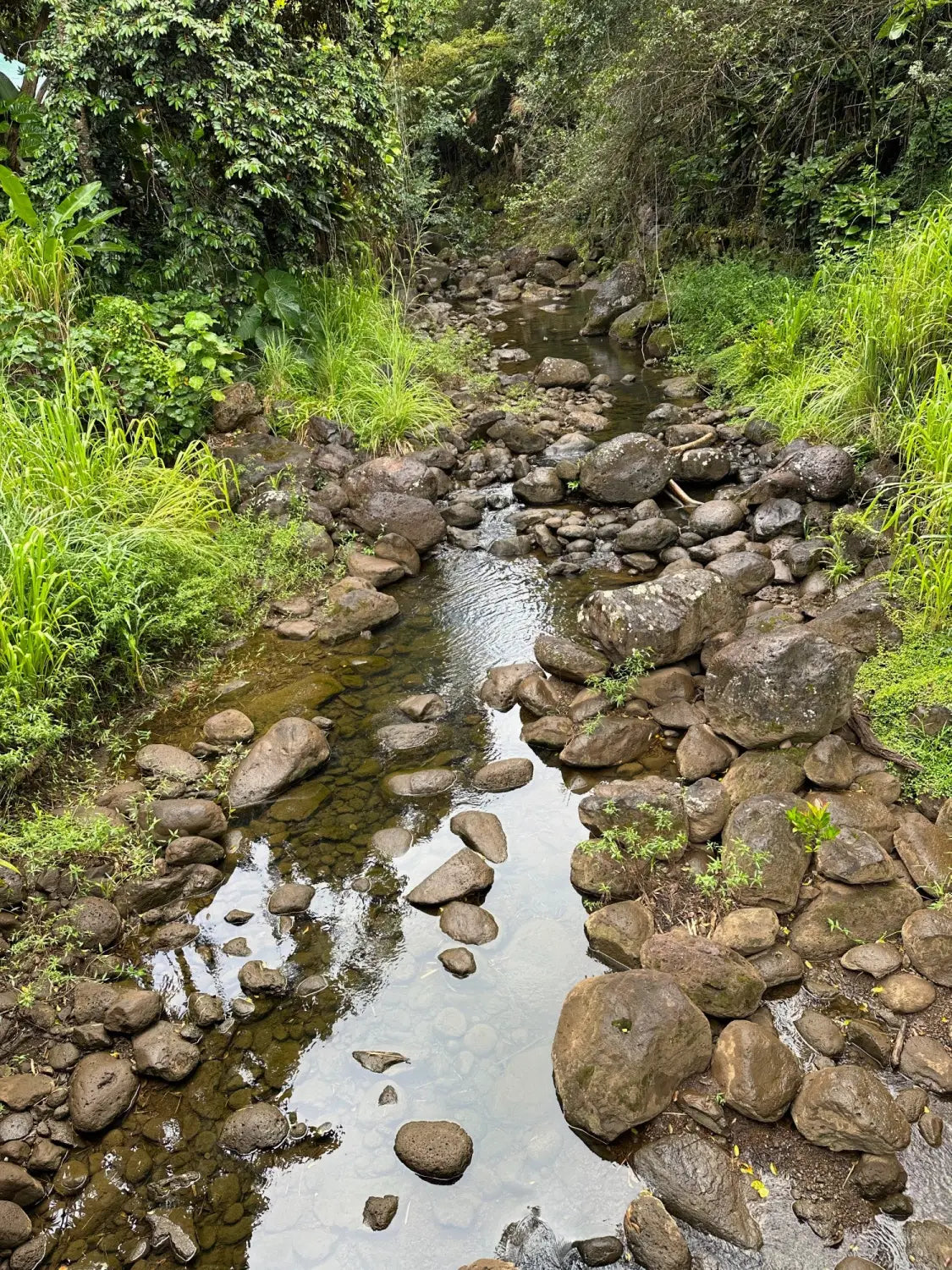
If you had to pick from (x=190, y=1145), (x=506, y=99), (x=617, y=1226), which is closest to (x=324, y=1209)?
(x=190, y=1145)

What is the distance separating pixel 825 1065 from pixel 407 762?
2.57 meters

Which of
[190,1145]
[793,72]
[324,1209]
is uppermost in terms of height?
[793,72]

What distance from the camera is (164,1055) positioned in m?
3.13

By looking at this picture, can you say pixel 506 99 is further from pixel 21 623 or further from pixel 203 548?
pixel 21 623

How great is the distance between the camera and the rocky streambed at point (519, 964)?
8.82 feet

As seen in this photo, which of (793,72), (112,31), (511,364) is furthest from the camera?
(511,364)

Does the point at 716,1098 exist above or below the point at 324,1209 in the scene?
below

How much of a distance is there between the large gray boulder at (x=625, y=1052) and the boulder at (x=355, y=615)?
3359mm

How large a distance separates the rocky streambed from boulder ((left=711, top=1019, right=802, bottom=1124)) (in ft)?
0.03

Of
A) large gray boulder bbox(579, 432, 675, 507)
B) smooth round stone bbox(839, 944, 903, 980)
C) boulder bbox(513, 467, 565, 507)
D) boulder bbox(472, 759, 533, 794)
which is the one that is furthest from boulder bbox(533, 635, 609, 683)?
boulder bbox(513, 467, 565, 507)

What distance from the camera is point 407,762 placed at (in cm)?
474

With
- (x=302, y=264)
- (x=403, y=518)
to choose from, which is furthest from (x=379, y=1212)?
(x=302, y=264)

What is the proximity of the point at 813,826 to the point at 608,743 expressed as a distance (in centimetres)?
123

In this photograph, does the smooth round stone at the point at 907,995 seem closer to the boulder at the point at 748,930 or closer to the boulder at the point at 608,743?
the boulder at the point at 748,930
